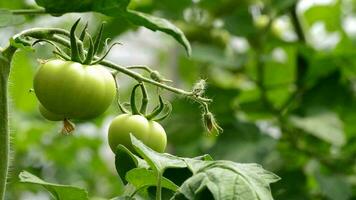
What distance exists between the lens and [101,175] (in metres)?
3.25

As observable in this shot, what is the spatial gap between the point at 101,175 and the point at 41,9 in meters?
2.25

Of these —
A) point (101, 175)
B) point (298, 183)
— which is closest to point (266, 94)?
point (298, 183)

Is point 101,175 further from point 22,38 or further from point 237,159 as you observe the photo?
point 22,38

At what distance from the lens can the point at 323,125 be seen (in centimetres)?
231

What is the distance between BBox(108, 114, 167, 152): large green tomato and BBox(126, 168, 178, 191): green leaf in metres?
0.08

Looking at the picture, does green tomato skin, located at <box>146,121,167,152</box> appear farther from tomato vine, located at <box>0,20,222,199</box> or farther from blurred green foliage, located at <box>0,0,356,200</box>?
blurred green foliage, located at <box>0,0,356,200</box>

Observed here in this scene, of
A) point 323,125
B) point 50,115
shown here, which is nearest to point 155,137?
point 50,115

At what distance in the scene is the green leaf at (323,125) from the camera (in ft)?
7.46

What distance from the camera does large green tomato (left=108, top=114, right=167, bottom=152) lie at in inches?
43.7

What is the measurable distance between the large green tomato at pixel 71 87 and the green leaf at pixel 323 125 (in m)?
1.35

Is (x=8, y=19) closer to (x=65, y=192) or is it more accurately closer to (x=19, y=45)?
(x=19, y=45)

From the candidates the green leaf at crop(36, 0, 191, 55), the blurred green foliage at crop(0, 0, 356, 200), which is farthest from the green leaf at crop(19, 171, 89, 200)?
the blurred green foliage at crop(0, 0, 356, 200)

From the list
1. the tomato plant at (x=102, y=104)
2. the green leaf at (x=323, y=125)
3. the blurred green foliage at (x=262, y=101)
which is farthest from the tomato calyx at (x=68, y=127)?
A: the green leaf at (x=323, y=125)

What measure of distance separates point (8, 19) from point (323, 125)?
146 centimetres
